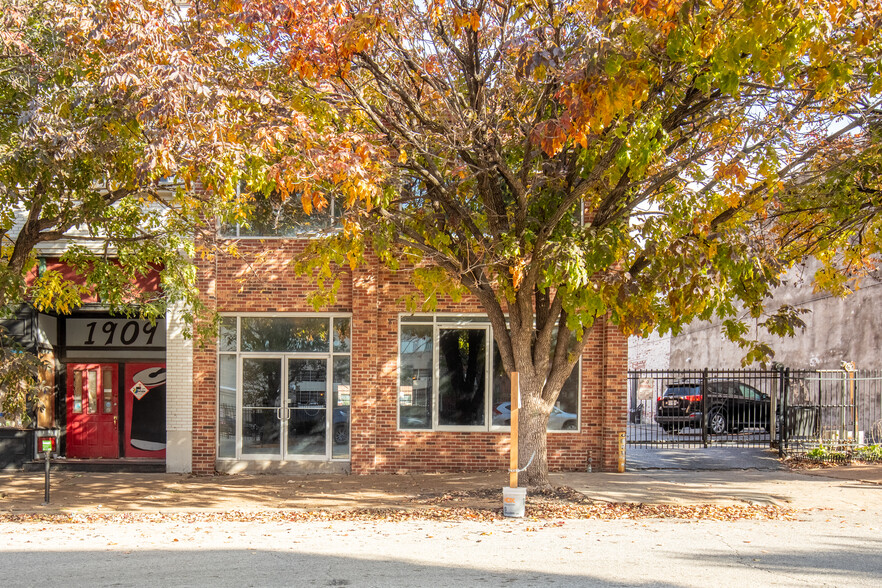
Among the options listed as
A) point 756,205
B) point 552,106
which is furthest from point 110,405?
point 756,205

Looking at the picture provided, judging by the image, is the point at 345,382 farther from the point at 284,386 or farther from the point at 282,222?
the point at 282,222

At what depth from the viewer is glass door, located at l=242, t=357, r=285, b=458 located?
47.1 ft

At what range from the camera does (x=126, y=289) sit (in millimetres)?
13008

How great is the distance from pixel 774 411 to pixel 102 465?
14.2 metres

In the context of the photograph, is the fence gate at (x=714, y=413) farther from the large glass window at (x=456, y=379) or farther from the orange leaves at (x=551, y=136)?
the orange leaves at (x=551, y=136)

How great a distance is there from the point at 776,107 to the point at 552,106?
3301 mm

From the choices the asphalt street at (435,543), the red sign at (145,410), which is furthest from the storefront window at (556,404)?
the red sign at (145,410)

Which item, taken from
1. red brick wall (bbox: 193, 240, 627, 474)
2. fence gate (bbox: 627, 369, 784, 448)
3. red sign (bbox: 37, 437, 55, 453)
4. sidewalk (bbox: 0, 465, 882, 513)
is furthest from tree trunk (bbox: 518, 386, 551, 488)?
fence gate (bbox: 627, 369, 784, 448)

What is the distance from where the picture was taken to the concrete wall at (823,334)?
20266mm

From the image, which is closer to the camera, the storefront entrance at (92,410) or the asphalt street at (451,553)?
the asphalt street at (451,553)

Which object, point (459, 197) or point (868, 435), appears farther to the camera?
point (868, 435)

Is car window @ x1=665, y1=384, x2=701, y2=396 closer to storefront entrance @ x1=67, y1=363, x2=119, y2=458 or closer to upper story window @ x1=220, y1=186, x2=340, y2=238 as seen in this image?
upper story window @ x1=220, y1=186, x2=340, y2=238

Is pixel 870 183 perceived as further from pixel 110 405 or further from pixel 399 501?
pixel 110 405

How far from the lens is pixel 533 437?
36.9 feet
